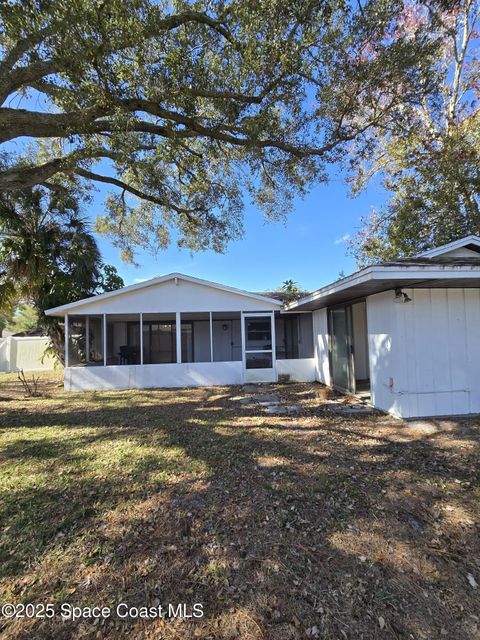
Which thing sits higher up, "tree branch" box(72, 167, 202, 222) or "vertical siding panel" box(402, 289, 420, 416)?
"tree branch" box(72, 167, 202, 222)

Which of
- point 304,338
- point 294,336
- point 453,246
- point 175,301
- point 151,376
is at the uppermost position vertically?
point 453,246

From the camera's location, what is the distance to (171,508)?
3.33 meters

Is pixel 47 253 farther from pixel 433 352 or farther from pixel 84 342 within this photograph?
pixel 433 352

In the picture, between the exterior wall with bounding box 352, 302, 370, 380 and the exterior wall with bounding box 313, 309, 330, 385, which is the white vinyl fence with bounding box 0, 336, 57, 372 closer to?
the exterior wall with bounding box 313, 309, 330, 385

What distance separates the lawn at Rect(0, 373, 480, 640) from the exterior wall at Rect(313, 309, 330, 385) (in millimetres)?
5166

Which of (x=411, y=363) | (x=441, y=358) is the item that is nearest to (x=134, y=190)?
(x=411, y=363)

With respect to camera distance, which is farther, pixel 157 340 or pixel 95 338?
pixel 95 338

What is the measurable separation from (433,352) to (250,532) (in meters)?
5.11

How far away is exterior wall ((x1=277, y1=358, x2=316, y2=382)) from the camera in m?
12.1

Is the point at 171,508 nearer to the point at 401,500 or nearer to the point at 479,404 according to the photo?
the point at 401,500

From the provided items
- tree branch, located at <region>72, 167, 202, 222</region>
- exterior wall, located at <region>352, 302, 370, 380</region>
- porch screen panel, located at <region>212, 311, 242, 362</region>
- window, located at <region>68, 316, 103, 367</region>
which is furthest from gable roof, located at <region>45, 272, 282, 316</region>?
porch screen panel, located at <region>212, 311, 242, 362</region>

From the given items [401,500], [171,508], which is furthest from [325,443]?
[171,508]

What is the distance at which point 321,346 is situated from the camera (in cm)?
1124

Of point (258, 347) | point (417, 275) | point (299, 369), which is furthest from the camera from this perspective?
point (299, 369)
